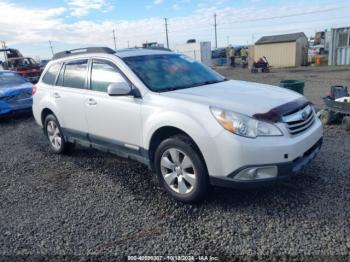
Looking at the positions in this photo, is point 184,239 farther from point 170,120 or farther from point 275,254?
point 170,120

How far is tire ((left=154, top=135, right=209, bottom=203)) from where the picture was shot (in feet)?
11.3

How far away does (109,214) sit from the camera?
3682mm

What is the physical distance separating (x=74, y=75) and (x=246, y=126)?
317 centimetres

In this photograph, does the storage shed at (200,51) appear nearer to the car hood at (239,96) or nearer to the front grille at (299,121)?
the car hood at (239,96)

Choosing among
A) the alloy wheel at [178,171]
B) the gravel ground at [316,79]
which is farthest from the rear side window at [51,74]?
the gravel ground at [316,79]

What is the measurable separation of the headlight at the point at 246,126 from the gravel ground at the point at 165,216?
3.03 feet

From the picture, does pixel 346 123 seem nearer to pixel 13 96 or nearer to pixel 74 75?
pixel 74 75

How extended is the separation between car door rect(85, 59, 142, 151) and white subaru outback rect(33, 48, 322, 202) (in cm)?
1

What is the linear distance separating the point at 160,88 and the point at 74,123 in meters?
1.91

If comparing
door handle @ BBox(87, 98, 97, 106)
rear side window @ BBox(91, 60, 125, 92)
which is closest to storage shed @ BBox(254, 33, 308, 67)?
rear side window @ BBox(91, 60, 125, 92)

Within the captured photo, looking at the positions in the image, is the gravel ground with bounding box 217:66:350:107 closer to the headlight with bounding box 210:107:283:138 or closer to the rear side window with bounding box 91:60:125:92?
the headlight with bounding box 210:107:283:138

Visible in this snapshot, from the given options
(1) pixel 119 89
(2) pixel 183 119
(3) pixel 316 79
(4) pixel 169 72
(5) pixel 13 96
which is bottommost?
(3) pixel 316 79

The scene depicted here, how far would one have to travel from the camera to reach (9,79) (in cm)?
1076

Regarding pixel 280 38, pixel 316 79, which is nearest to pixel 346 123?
pixel 316 79
